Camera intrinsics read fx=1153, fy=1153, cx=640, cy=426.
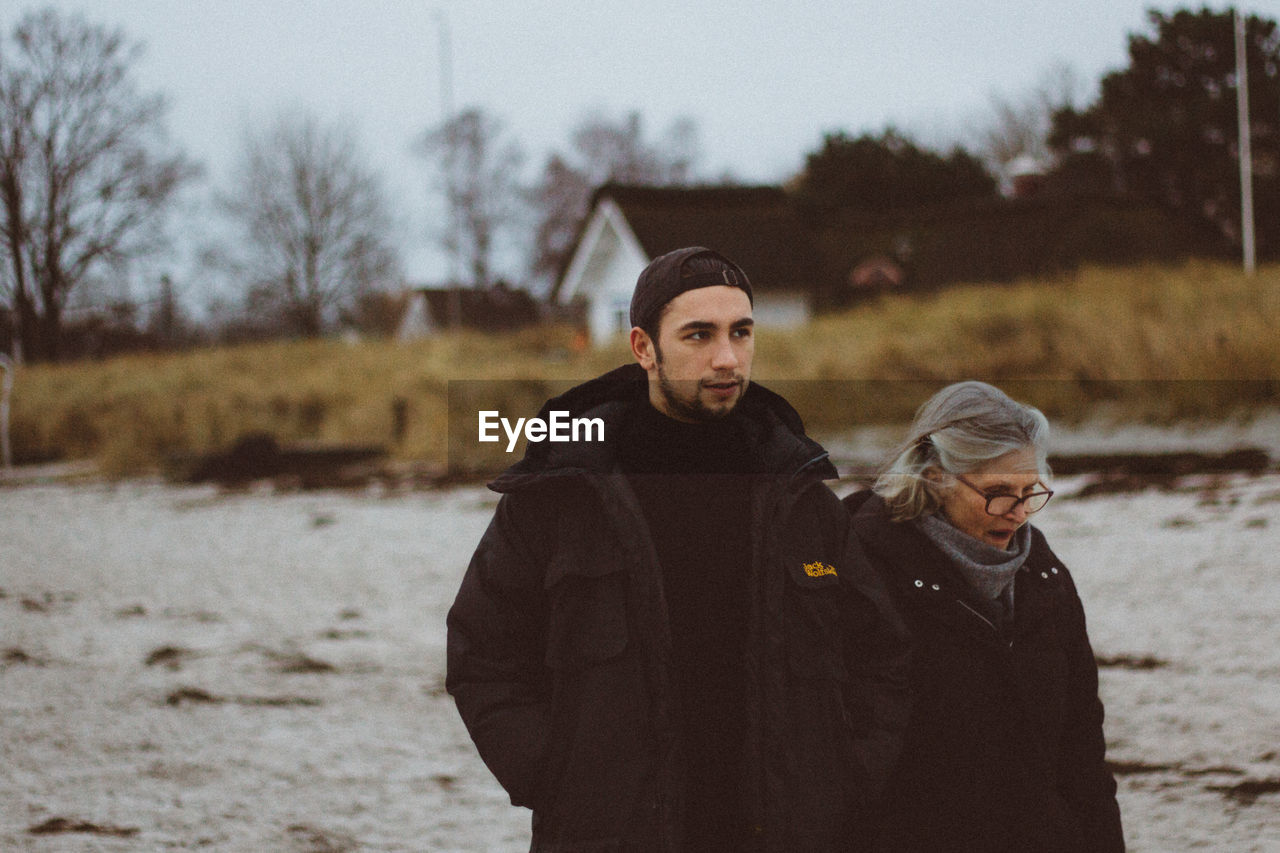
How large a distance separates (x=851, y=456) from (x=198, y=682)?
796 centimetres

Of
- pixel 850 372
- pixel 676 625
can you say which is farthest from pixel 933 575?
pixel 850 372

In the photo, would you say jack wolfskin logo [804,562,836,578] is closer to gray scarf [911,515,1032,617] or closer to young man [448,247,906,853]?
young man [448,247,906,853]

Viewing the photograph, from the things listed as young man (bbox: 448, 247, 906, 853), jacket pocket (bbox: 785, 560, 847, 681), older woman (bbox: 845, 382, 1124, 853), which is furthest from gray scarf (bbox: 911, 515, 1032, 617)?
jacket pocket (bbox: 785, 560, 847, 681)

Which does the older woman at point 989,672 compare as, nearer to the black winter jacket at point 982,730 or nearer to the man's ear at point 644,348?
the black winter jacket at point 982,730

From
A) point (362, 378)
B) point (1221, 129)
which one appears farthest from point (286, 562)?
point (1221, 129)

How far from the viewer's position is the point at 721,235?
2631 cm

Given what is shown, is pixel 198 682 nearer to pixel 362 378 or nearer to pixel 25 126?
pixel 362 378

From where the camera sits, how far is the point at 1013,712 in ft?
7.17

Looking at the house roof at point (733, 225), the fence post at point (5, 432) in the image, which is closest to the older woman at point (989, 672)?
the fence post at point (5, 432)

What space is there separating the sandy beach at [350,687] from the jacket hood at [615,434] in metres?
2.13

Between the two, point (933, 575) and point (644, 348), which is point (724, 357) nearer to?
point (644, 348)

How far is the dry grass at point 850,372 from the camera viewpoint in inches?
441

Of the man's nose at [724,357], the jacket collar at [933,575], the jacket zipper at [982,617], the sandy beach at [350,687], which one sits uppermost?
the man's nose at [724,357]

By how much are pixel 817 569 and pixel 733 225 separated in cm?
2524
